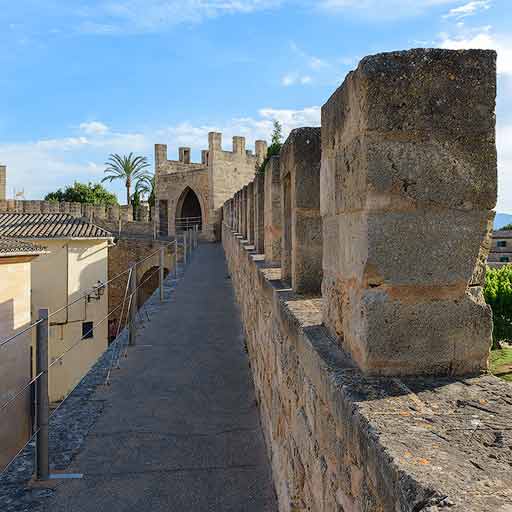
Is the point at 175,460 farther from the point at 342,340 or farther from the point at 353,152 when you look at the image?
the point at 353,152

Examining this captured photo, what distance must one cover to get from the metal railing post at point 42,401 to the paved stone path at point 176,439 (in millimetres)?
180

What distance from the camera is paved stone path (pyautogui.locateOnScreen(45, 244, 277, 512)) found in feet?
10.3

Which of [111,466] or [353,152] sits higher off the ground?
[353,152]

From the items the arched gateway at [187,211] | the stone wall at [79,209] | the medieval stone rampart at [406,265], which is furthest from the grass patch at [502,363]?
the arched gateway at [187,211]

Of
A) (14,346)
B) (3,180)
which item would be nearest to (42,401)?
(14,346)

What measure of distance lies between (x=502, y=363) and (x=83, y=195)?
39.4 m

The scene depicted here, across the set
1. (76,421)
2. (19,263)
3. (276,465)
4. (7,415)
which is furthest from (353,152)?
(19,263)

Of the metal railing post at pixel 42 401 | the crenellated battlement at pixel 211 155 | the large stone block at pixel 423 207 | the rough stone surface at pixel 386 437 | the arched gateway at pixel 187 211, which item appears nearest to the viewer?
the rough stone surface at pixel 386 437

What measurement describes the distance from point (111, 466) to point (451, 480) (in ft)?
9.55

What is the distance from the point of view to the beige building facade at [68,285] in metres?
17.8

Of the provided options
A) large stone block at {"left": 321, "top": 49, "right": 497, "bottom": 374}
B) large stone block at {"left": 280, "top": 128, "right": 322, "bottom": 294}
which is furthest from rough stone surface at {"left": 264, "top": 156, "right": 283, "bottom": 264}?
large stone block at {"left": 321, "top": 49, "right": 497, "bottom": 374}

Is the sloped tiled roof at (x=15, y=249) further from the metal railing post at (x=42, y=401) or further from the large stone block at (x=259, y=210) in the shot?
the metal railing post at (x=42, y=401)

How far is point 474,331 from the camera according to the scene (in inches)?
69.7

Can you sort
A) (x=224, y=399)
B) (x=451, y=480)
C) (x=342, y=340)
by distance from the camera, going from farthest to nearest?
(x=224, y=399)
(x=342, y=340)
(x=451, y=480)
